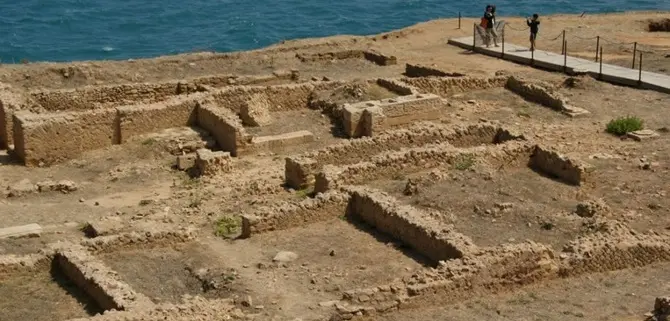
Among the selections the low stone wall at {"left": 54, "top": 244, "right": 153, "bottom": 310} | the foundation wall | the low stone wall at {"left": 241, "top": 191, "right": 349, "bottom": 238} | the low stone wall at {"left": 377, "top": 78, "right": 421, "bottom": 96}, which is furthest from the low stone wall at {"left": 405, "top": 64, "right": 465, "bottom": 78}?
the low stone wall at {"left": 54, "top": 244, "right": 153, "bottom": 310}

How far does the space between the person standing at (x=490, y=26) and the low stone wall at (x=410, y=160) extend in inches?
491

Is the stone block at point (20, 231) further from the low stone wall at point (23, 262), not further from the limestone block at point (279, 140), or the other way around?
the limestone block at point (279, 140)

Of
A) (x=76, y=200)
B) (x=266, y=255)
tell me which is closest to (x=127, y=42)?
(x=76, y=200)

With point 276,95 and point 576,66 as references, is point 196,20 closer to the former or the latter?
point 576,66

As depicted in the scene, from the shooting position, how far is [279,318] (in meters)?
16.3

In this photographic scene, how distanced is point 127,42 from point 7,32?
6.72m

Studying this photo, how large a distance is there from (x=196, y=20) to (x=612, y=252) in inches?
1907

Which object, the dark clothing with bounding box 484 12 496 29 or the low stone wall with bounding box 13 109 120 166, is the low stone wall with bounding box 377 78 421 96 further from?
the dark clothing with bounding box 484 12 496 29

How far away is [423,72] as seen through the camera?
3203 centimetres

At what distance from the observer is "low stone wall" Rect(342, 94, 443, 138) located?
26406 millimetres

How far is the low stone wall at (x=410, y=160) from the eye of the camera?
21.9 metres

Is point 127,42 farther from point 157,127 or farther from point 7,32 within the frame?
point 157,127

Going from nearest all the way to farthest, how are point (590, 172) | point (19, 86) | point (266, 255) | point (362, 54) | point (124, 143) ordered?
point (266, 255) < point (590, 172) < point (124, 143) < point (19, 86) < point (362, 54)

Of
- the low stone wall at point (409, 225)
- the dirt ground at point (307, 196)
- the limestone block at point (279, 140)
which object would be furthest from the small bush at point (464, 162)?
the limestone block at point (279, 140)
